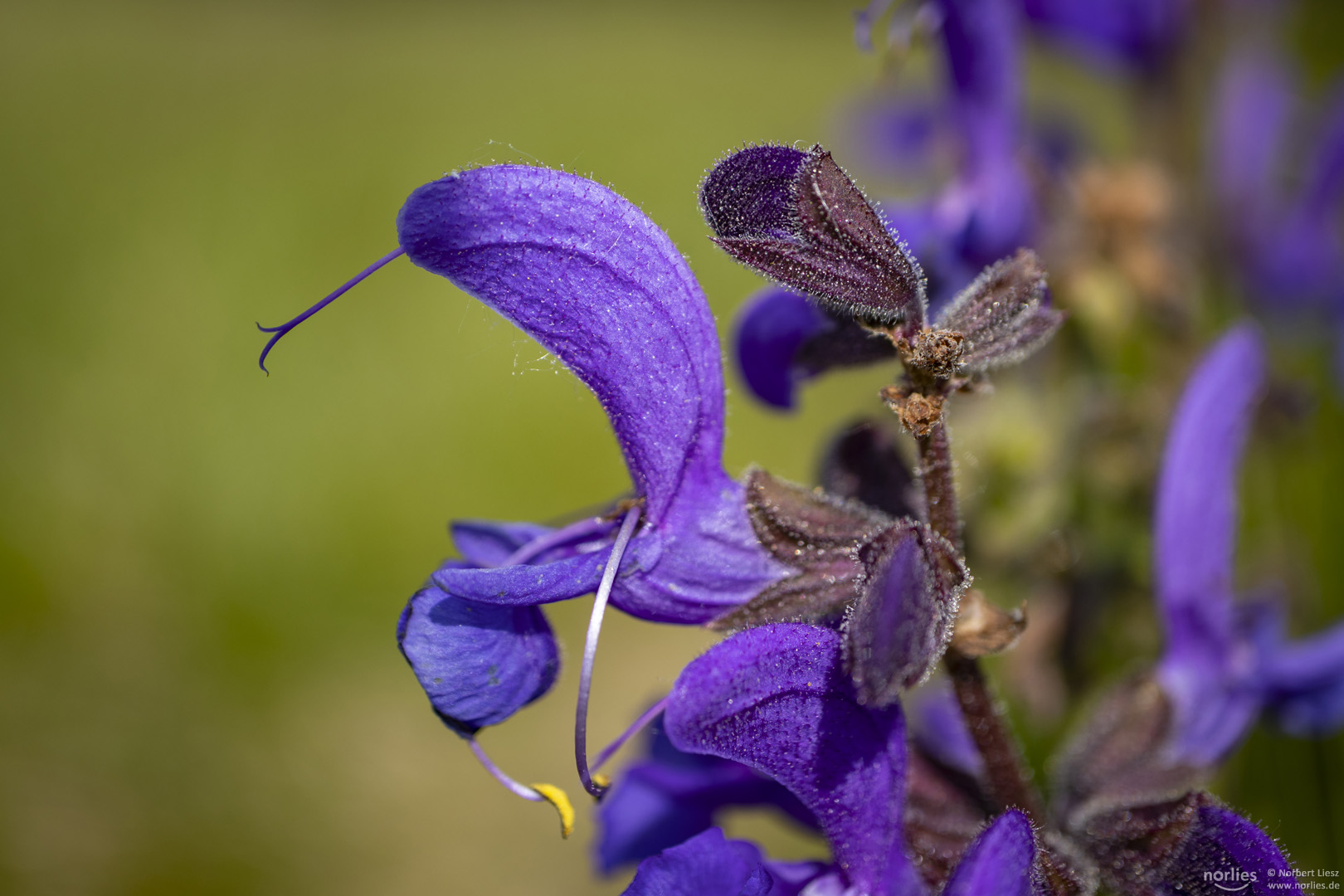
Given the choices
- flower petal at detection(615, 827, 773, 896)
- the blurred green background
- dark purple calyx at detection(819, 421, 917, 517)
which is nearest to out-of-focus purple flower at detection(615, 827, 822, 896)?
flower petal at detection(615, 827, 773, 896)

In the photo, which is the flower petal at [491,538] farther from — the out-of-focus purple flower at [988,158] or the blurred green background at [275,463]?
the blurred green background at [275,463]

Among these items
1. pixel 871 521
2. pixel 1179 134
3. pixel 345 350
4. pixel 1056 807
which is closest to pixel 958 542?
pixel 871 521

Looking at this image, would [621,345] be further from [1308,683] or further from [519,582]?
[1308,683]

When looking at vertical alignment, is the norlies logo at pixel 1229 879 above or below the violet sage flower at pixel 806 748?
below

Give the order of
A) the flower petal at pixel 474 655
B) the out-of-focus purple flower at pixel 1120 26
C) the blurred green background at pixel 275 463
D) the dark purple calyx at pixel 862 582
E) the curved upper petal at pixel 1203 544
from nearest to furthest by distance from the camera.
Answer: the dark purple calyx at pixel 862 582, the flower petal at pixel 474 655, the curved upper petal at pixel 1203 544, the out-of-focus purple flower at pixel 1120 26, the blurred green background at pixel 275 463

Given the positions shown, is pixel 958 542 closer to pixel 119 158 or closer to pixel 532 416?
pixel 532 416

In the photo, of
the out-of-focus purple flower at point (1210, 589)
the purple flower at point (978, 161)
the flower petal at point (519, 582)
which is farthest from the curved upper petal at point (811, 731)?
the purple flower at point (978, 161)
